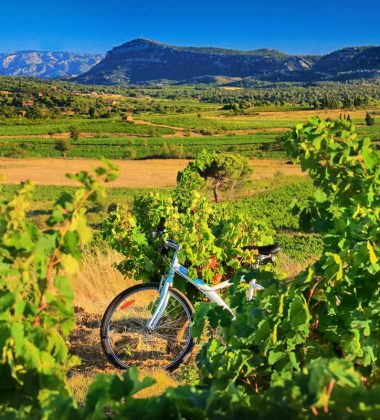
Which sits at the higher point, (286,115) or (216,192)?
(286,115)

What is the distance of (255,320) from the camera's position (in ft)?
6.46

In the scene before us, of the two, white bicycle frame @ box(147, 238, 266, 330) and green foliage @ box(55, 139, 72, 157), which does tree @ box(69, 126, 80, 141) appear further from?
white bicycle frame @ box(147, 238, 266, 330)

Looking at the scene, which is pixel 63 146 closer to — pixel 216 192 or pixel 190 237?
pixel 216 192

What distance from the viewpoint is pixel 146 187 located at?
43.7m

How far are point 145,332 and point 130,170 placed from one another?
157 ft

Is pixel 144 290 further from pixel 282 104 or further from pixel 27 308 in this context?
pixel 282 104

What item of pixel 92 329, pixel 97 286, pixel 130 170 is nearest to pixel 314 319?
pixel 92 329

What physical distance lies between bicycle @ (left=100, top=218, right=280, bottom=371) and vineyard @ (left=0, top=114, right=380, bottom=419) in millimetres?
621

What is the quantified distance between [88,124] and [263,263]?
71.7m

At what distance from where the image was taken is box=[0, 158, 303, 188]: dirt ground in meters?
45.5

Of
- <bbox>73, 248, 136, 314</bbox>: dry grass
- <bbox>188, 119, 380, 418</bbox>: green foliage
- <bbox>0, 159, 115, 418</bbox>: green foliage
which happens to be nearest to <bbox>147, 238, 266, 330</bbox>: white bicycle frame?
<bbox>188, 119, 380, 418</bbox>: green foliage

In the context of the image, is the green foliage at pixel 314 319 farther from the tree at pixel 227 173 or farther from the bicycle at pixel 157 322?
the tree at pixel 227 173

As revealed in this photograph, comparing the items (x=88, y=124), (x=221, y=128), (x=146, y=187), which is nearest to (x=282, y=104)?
(x=221, y=128)

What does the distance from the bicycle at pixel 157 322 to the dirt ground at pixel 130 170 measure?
38.7 m
